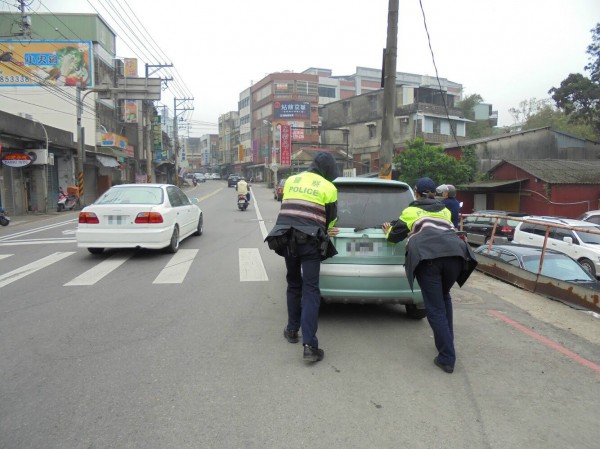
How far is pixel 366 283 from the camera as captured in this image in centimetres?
514

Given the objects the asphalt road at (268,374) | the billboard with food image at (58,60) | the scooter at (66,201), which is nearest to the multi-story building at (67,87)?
the billboard with food image at (58,60)

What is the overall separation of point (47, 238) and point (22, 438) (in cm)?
1148

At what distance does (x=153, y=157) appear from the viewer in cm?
5616

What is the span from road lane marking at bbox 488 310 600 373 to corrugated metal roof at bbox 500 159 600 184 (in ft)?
68.4

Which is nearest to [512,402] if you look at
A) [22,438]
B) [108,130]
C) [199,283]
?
[22,438]

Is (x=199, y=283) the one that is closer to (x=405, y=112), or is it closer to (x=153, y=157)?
(x=405, y=112)

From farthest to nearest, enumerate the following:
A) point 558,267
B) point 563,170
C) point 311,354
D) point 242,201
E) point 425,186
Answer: point 563,170 → point 242,201 → point 558,267 → point 425,186 → point 311,354

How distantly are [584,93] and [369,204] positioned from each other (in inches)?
1218

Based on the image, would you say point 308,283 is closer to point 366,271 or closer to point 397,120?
point 366,271

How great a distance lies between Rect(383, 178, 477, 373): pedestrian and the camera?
4188 millimetres

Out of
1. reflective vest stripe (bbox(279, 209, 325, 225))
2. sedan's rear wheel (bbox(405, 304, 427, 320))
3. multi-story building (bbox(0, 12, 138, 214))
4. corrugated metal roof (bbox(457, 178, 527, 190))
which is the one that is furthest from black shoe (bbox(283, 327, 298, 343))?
multi-story building (bbox(0, 12, 138, 214))

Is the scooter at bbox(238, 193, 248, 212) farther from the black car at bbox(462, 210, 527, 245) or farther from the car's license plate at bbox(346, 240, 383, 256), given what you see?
the car's license plate at bbox(346, 240, 383, 256)

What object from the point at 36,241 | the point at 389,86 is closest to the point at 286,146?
the point at 36,241

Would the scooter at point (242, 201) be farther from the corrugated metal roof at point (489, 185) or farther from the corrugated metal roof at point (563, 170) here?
the corrugated metal roof at point (563, 170)
